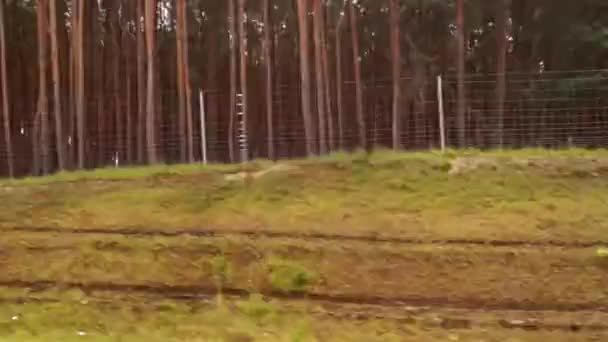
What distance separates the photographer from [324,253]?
24.8 feet

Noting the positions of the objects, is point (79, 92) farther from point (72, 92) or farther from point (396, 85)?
point (396, 85)

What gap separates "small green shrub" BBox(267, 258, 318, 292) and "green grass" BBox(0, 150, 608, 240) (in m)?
0.81

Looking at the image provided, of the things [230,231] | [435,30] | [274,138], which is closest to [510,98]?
[274,138]

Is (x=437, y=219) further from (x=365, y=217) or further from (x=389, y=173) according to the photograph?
(x=389, y=173)

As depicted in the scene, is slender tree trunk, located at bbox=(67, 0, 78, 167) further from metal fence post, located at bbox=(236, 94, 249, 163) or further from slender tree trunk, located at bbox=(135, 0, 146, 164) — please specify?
metal fence post, located at bbox=(236, 94, 249, 163)

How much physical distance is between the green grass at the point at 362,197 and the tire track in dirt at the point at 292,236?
104 mm

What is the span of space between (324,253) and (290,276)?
517 mm

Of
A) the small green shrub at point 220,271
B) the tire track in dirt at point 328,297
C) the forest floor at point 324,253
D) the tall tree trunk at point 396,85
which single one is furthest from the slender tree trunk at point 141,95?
the small green shrub at point 220,271

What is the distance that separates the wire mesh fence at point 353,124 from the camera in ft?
49.9

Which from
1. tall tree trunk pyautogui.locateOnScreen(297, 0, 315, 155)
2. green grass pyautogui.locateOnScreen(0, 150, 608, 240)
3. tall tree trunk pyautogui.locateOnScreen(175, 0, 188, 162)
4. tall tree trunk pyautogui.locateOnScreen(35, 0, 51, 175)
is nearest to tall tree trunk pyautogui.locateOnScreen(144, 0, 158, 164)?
tall tree trunk pyautogui.locateOnScreen(175, 0, 188, 162)

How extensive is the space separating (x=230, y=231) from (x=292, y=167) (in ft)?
6.45

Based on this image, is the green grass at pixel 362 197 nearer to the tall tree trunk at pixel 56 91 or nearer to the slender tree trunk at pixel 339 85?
the tall tree trunk at pixel 56 91

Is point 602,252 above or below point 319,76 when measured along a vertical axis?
below

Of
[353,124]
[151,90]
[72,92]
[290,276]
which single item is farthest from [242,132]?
[290,276]
